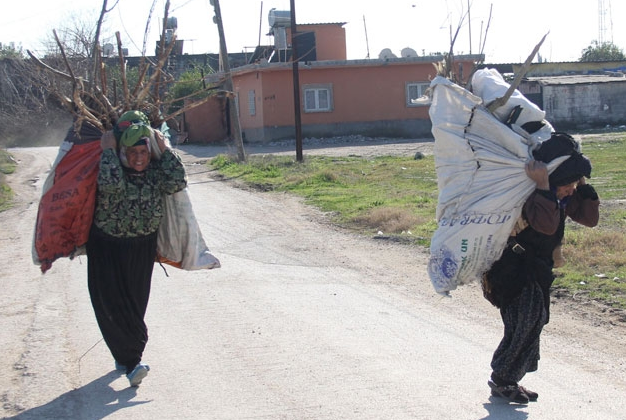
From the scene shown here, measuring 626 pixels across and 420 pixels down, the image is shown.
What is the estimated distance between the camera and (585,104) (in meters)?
36.1

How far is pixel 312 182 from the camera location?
57.3ft

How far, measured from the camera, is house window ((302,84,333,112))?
35375 mm

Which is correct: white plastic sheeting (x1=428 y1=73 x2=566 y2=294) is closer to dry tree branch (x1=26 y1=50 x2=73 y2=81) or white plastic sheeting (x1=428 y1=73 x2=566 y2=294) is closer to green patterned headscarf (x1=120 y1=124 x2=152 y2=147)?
green patterned headscarf (x1=120 y1=124 x2=152 y2=147)

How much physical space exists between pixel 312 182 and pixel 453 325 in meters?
11.3

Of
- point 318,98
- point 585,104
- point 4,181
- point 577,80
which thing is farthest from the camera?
point 577,80

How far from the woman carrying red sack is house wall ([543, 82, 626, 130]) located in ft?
109

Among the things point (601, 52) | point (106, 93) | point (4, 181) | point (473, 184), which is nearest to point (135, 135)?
point (106, 93)

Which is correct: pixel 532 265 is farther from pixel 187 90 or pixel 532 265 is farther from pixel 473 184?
pixel 187 90

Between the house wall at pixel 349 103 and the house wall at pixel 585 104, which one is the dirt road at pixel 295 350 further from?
the house wall at pixel 585 104

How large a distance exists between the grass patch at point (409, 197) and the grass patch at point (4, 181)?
541 centimetres

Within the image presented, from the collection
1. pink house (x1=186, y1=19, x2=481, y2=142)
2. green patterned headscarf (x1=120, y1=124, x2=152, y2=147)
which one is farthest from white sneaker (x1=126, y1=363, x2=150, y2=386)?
pink house (x1=186, y1=19, x2=481, y2=142)

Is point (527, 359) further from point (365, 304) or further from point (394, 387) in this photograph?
point (365, 304)

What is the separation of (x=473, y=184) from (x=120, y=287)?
2.27 m

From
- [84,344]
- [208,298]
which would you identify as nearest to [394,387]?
[84,344]
